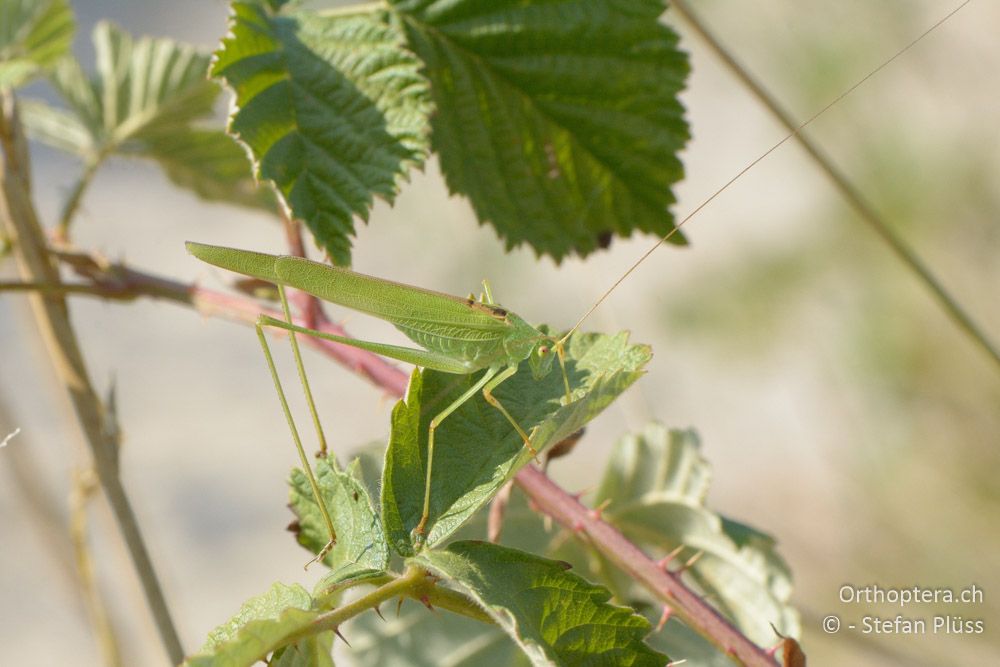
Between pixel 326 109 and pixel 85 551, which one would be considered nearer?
pixel 326 109

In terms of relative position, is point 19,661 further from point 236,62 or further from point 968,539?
point 236,62

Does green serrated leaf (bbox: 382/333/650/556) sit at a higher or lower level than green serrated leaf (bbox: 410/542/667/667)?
higher

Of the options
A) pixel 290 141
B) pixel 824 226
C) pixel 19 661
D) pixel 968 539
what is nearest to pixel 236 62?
pixel 290 141

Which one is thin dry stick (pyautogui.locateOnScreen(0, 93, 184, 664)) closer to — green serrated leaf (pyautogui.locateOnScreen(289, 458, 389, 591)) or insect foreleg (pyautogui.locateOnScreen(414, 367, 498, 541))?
A: green serrated leaf (pyautogui.locateOnScreen(289, 458, 389, 591))

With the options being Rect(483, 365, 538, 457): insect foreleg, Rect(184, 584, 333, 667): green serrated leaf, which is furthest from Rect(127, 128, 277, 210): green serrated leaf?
Rect(184, 584, 333, 667): green serrated leaf

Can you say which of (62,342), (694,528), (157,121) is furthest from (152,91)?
(694,528)

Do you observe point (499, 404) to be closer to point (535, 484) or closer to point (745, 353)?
point (535, 484)
